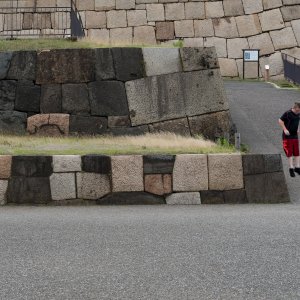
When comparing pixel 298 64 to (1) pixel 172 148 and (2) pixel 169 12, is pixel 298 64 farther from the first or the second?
(1) pixel 172 148

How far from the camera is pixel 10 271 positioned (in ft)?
17.0

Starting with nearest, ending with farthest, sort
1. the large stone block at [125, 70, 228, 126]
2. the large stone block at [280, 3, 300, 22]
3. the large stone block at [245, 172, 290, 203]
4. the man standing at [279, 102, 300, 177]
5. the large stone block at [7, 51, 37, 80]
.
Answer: the large stone block at [245, 172, 290, 203], the man standing at [279, 102, 300, 177], the large stone block at [125, 70, 228, 126], the large stone block at [7, 51, 37, 80], the large stone block at [280, 3, 300, 22]

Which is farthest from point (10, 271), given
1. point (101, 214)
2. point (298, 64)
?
point (298, 64)

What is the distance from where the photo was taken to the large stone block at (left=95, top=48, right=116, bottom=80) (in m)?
13.9

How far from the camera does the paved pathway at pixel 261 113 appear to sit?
42.2 ft

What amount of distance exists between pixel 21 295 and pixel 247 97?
1757 cm

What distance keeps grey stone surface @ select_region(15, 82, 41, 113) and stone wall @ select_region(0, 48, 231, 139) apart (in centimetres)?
3

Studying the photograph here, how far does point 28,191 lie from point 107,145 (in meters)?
2.70

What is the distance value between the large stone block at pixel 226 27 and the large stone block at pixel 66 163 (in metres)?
21.5

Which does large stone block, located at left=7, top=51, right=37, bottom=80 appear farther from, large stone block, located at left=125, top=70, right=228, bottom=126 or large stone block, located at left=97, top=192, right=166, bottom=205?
large stone block, located at left=97, top=192, right=166, bottom=205

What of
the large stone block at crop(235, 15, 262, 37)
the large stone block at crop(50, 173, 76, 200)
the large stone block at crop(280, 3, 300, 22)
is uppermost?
the large stone block at crop(280, 3, 300, 22)

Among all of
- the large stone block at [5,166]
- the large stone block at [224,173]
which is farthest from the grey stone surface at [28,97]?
the large stone block at [224,173]

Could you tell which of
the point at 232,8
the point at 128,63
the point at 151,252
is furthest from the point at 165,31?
the point at 151,252

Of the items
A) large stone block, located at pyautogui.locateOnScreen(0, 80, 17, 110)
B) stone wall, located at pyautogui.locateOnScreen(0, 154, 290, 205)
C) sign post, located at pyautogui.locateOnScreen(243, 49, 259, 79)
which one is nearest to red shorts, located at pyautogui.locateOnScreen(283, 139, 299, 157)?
stone wall, located at pyautogui.locateOnScreen(0, 154, 290, 205)
